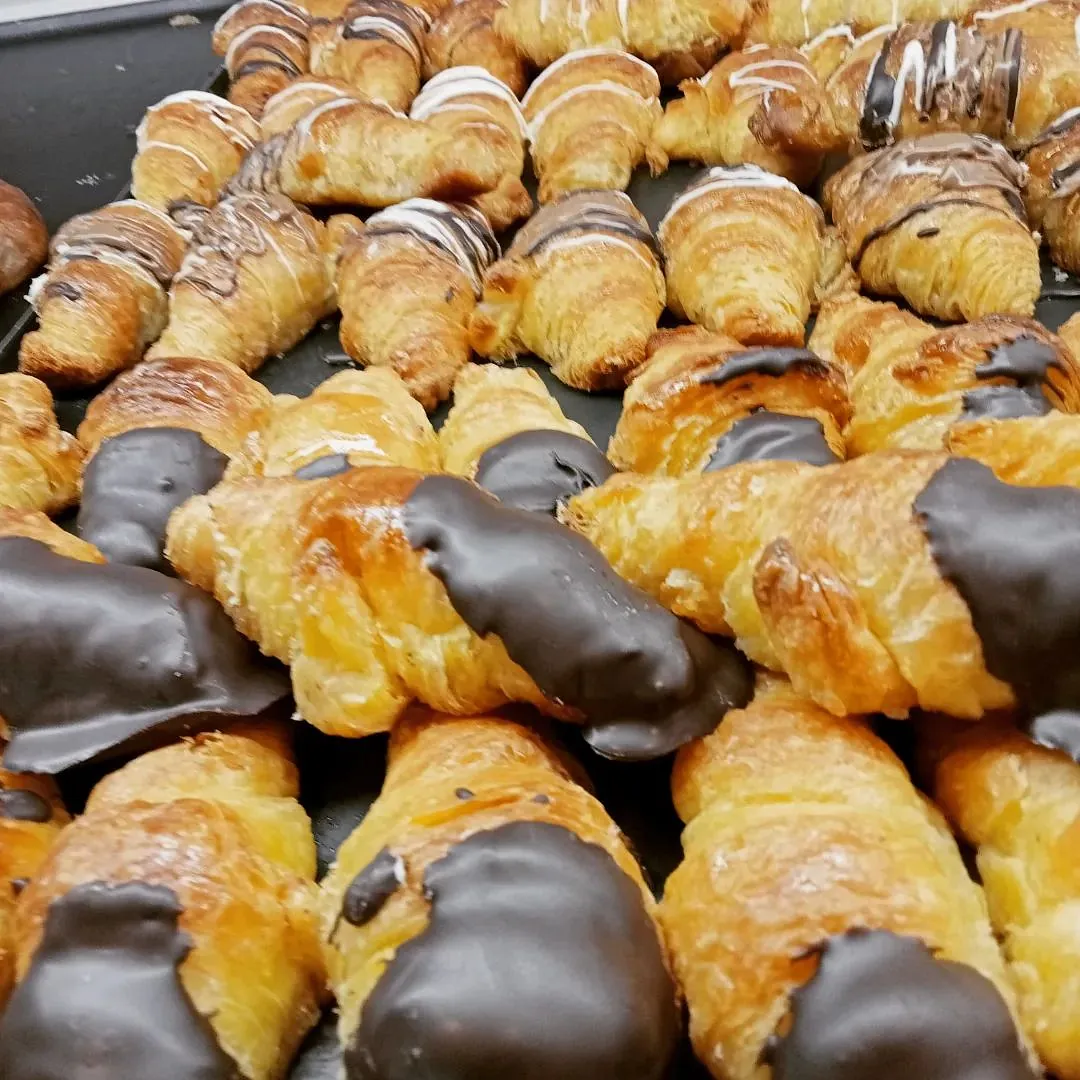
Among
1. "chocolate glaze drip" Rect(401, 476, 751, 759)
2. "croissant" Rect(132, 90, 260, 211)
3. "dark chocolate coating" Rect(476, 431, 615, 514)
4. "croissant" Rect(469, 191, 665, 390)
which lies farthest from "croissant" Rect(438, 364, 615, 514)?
"croissant" Rect(132, 90, 260, 211)

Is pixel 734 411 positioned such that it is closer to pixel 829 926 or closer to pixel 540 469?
pixel 540 469

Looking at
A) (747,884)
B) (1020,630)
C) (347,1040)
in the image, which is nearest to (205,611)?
(347,1040)

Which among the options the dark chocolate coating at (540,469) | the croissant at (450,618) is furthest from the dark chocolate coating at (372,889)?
the dark chocolate coating at (540,469)

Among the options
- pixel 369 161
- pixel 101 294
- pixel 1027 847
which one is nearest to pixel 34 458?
pixel 101 294

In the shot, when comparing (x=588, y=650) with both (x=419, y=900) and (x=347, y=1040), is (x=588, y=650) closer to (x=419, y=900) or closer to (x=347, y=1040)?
(x=419, y=900)

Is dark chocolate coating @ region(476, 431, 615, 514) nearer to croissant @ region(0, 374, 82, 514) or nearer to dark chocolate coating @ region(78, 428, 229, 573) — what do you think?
dark chocolate coating @ region(78, 428, 229, 573)

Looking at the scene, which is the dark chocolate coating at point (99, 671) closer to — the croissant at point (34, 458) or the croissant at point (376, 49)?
the croissant at point (34, 458)
